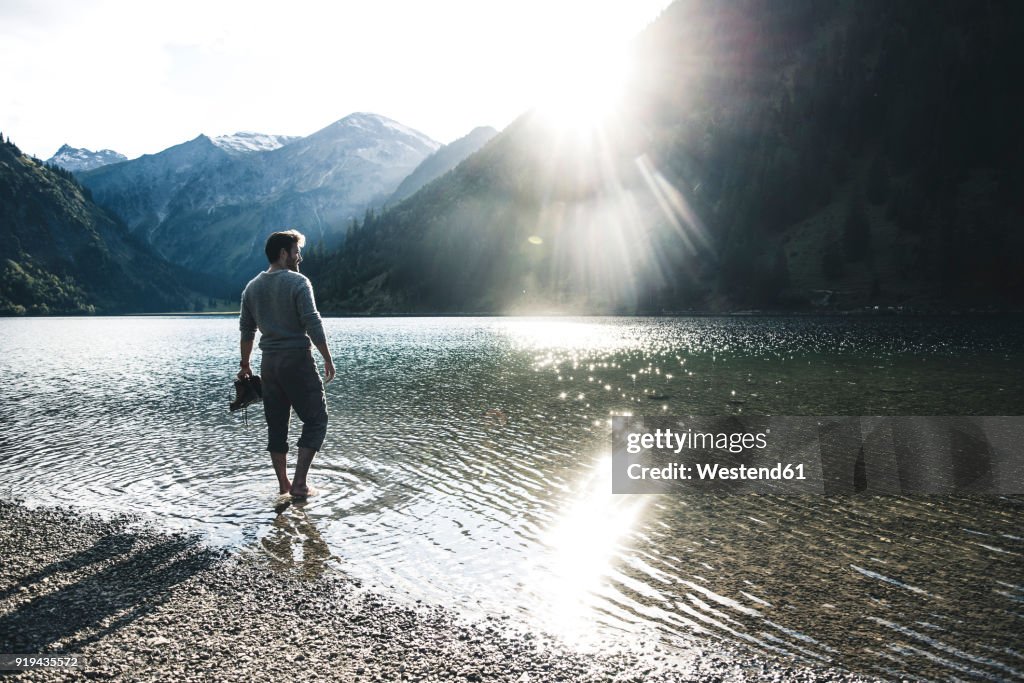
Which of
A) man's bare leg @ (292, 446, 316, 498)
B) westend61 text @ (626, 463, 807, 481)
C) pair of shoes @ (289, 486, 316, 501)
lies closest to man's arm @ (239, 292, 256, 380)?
man's bare leg @ (292, 446, 316, 498)

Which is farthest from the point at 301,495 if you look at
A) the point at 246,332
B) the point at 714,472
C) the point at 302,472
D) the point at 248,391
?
the point at 714,472

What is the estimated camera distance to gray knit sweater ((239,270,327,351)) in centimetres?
987

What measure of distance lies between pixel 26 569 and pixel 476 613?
6354mm

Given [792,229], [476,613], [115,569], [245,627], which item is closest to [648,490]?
[476,613]

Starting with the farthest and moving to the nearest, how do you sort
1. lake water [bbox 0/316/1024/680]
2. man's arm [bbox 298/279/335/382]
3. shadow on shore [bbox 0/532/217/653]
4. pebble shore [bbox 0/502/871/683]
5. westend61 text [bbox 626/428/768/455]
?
westend61 text [bbox 626/428/768/455], man's arm [bbox 298/279/335/382], lake water [bbox 0/316/1024/680], shadow on shore [bbox 0/532/217/653], pebble shore [bbox 0/502/871/683]

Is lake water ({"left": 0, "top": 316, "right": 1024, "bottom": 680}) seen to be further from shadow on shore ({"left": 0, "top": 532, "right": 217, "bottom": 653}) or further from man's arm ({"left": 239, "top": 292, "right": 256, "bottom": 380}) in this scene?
man's arm ({"left": 239, "top": 292, "right": 256, "bottom": 380})

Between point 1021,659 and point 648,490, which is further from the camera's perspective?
point 648,490

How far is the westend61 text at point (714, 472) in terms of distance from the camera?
13562mm

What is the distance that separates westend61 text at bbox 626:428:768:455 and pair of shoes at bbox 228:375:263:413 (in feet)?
33.5

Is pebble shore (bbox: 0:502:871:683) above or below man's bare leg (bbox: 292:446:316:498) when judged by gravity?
below

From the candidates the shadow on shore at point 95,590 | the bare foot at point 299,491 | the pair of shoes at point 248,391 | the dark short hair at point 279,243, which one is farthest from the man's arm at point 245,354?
the shadow on shore at point 95,590

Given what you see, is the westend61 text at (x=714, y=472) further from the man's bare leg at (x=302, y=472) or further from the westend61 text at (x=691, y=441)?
the man's bare leg at (x=302, y=472)

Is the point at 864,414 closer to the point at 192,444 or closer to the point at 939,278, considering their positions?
the point at 192,444

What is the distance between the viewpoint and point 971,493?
11.9 meters
